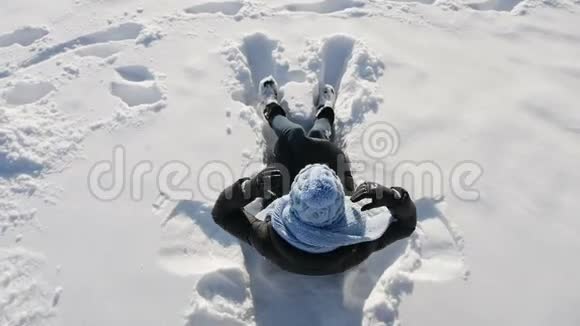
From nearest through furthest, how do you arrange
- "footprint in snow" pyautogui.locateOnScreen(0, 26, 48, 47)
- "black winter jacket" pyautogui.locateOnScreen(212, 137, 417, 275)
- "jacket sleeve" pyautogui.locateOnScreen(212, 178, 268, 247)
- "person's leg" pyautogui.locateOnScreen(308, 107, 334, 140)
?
1. "black winter jacket" pyautogui.locateOnScreen(212, 137, 417, 275)
2. "jacket sleeve" pyautogui.locateOnScreen(212, 178, 268, 247)
3. "person's leg" pyautogui.locateOnScreen(308, 107, 334, 140)
4. "footprint in snow" pyautogui.locateOnScreen(0, 26, 48, 47)

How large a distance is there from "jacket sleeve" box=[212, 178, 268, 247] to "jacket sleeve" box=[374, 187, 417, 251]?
51 cm

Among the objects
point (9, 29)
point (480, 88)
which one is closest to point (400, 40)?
point (480, 88)

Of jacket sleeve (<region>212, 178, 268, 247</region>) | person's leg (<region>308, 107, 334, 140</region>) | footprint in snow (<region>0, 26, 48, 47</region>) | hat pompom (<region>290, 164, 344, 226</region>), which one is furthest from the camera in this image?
Answer: footprint in snow (<region>0, 26, 48, 47</region>)

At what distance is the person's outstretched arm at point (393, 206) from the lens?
217 cm

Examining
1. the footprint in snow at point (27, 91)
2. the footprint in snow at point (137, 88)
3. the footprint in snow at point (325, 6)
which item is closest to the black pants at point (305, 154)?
the footprint in snow at point (137, 88)

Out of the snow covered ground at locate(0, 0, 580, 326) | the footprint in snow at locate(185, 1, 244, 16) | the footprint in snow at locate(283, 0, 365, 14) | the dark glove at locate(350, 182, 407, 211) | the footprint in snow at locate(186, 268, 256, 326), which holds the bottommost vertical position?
the footprint in snow at locate(186, 268, 256, 326)

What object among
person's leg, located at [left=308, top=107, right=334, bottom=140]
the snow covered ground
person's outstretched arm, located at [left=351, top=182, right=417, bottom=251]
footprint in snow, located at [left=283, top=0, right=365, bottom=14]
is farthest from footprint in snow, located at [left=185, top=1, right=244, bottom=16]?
person's outstretched arm, located at [left=351, top=182, right=417, bottom=251]

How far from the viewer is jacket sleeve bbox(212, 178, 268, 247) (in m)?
2.29

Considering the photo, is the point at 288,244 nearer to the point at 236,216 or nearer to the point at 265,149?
the point at 236,216

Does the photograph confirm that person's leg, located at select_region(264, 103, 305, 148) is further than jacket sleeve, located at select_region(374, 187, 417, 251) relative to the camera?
Yes

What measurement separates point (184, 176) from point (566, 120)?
88.7 inches

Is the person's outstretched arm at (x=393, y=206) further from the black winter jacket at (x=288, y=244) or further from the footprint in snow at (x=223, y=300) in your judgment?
the footprint in snow at (x=223, y=300)

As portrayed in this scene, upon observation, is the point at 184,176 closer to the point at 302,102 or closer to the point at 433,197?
the point at 302,102

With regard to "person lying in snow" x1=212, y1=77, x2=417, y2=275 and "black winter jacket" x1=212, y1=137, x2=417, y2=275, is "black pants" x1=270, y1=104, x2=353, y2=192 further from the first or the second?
"black winter jacket" x1=212, y1=137, x2=417, y2=275
